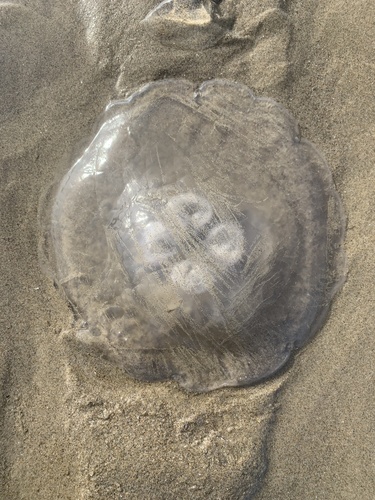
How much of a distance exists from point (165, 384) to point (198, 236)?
51.9 inches

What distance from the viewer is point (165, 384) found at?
4043 millimetres

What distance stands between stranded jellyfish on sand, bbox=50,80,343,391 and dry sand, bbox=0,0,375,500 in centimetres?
17

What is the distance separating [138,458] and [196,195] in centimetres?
210

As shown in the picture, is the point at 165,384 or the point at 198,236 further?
the point at 165,384

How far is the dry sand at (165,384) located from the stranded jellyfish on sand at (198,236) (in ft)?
0.55

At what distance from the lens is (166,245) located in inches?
141

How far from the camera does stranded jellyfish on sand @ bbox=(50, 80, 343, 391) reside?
3.62m

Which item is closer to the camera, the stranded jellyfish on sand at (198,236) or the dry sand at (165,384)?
the stranded jellyfish on sand at (198,236)

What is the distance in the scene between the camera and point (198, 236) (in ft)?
11.8

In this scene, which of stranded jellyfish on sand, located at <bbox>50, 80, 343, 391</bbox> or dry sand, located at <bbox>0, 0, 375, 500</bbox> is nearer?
stranded jellyfish on sand, located at <bbox>50, 80, 343, 391</bbox>

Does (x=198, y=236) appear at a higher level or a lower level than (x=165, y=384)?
higher

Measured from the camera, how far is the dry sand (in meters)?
3.87

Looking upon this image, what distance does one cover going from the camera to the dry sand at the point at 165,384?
3.87 meters

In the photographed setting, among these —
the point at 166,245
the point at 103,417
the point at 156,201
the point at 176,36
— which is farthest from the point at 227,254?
the point at 176,36
